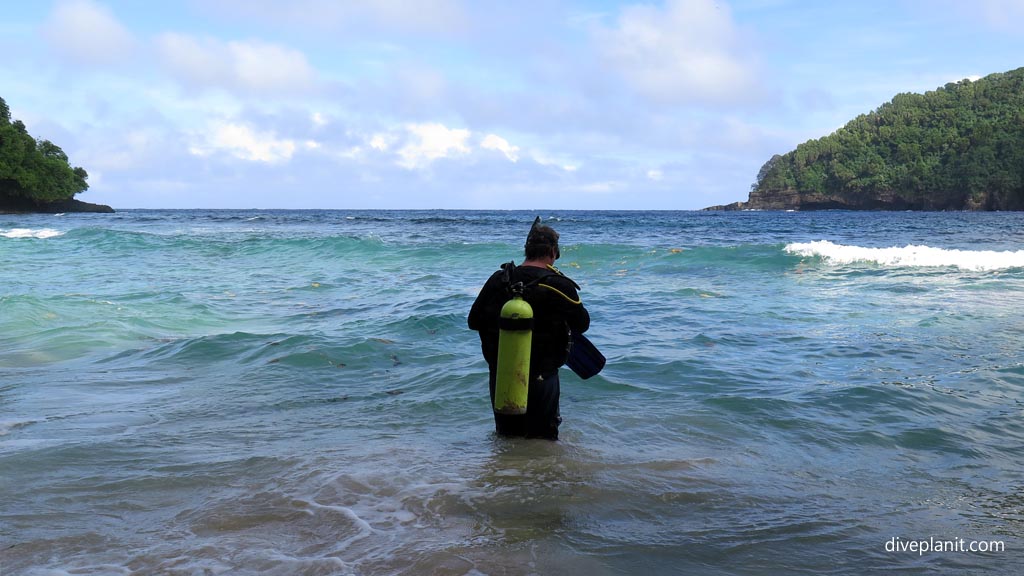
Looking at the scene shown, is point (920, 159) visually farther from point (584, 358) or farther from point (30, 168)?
point (584, 358)

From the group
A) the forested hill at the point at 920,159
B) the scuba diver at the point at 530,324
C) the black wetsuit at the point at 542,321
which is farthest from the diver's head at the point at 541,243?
the forested hill at the point at 920,159

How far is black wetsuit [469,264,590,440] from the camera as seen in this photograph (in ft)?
14.1

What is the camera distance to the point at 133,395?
645 centimetres

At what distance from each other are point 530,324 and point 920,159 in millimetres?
137161

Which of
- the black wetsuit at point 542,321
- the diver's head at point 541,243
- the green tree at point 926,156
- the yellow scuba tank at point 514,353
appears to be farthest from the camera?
the green tree at point 926,156

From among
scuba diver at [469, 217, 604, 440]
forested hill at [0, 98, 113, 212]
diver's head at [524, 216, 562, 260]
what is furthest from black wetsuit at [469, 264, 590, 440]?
forested hill at [0, 98, 113, 212]

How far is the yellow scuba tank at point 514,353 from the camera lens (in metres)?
4.13

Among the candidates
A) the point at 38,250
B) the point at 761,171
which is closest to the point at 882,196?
the point at 761,171

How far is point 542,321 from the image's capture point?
173 inches

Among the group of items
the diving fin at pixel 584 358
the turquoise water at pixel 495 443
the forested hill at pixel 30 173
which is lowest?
the turquoise water at pixel 495 443

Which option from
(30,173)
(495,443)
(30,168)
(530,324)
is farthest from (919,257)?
(30,168)

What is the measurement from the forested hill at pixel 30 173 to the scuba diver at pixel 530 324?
79.8m

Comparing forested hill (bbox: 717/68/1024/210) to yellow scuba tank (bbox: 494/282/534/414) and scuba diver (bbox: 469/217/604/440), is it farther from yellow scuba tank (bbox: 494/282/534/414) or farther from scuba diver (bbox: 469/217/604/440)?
yellow scuba tank (bbox: 494/282/534/414)

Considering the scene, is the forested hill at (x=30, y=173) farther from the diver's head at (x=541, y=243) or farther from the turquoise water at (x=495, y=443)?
the diver's head at (x=541, y=243)
